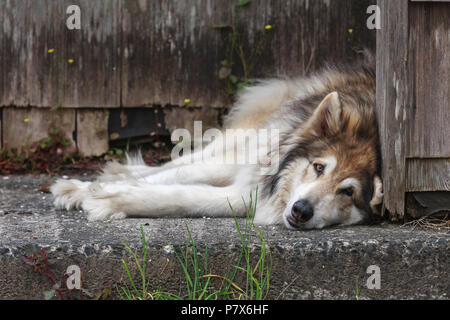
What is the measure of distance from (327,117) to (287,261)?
949 millimetres

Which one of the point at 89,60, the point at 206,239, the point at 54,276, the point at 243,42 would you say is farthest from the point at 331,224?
the point at 89,60

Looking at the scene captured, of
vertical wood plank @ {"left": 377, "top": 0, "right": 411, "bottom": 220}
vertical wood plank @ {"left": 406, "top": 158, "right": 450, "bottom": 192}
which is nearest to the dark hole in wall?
vertical wood plank @ {"left": 377, "top": 0, "right": 411, "bottom": 220}

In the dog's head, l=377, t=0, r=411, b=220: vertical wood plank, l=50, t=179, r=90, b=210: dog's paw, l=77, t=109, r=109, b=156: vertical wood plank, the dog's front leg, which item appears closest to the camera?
l=377, t=0, r=411, b=220: vertical wood plank

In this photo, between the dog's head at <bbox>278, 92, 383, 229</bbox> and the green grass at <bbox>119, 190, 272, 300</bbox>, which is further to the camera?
the dog's head at <bbox>278, 92, 383, 229</bbox>

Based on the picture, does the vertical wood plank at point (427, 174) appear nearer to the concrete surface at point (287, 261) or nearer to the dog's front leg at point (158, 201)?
the concrete surface at point (287, 261)

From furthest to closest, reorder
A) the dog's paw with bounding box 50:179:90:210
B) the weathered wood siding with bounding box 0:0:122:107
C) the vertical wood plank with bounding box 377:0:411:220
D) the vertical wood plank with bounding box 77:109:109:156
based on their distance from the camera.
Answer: the vertical wood plank with bounding box 77:109:109:156 < the weathered wood siding with bounding box 0:0:122:107 < the dog's paw with bounding box 50:179:90:210 < the vertical wood plank with bounding box 377:0:411:220

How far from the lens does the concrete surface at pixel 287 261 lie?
2.35 m

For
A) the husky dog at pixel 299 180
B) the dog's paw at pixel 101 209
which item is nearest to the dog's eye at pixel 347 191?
the husky dog at pixel 299 180

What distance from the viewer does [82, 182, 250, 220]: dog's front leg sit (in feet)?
10.1

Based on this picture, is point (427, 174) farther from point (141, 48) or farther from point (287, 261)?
point (141, 48)

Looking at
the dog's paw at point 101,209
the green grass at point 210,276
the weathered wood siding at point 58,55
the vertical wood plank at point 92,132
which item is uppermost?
the weathered wood siding at point 58,55

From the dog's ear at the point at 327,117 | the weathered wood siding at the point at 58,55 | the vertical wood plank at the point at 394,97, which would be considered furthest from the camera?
the weathered wood siding at the point at 58,55

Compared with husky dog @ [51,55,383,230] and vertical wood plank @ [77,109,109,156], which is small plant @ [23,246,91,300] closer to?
husky dog @ [51,55,383,230]

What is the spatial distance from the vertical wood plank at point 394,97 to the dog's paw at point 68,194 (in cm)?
173
